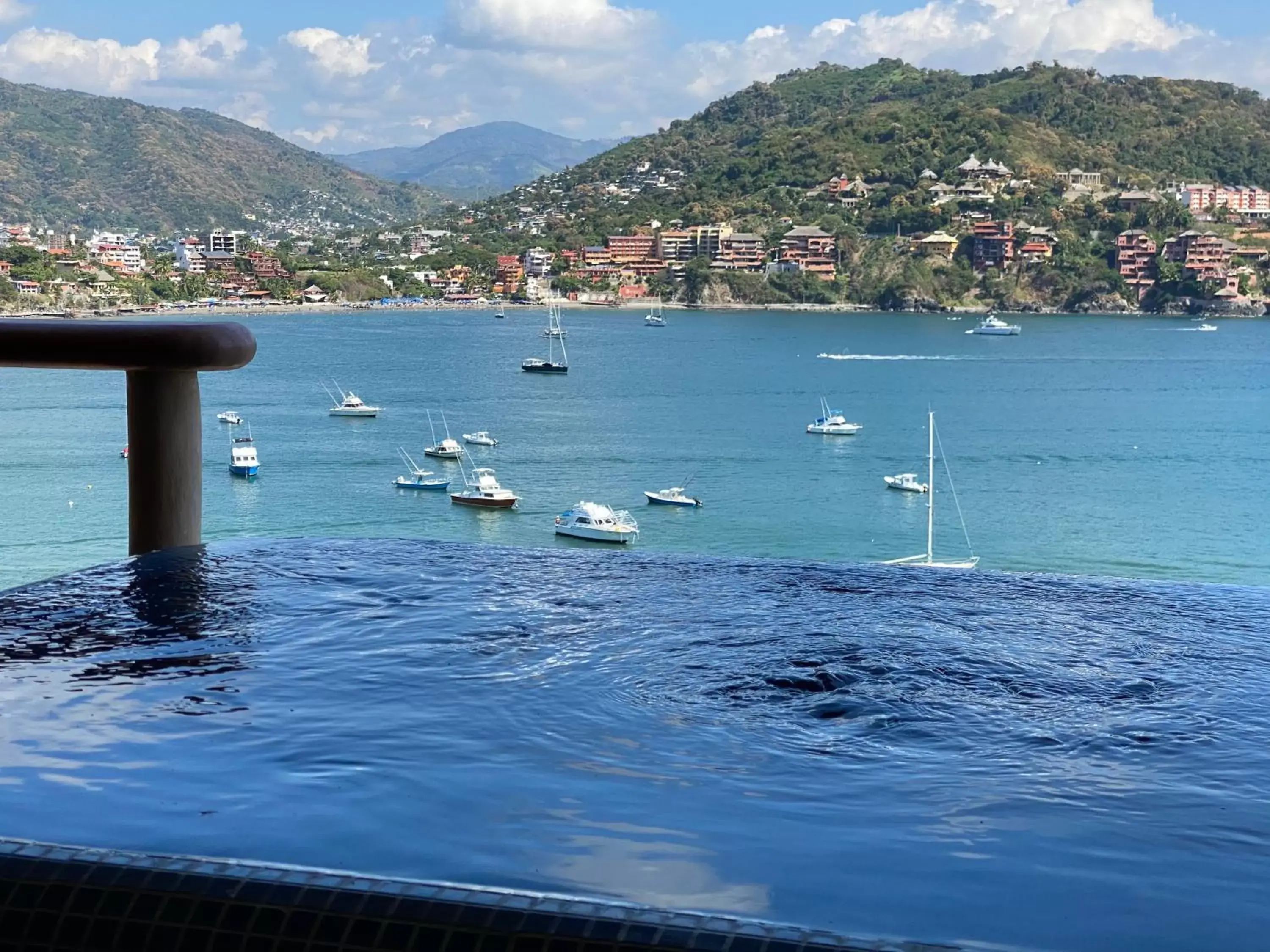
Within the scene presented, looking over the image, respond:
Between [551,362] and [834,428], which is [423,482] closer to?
[834,428]

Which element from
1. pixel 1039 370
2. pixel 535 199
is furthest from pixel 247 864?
pixel 535 199

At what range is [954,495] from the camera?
1239 inches

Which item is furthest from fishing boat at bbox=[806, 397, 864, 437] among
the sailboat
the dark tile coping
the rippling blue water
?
the dark tile coping

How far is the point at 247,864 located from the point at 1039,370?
62945mm

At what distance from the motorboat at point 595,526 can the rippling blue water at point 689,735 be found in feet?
72.5

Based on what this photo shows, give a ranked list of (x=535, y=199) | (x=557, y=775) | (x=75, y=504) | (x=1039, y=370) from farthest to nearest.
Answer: (x=535, y=199)
(x=1039, y=370)
(x=75, y=504)
(x=557, y=775)

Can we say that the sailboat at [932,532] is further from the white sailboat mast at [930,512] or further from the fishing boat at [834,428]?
the fishing boat at [834,428]

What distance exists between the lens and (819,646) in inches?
113

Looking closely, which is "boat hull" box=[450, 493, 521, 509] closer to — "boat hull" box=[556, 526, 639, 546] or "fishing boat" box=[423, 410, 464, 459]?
"boat hull" box=[556, 526, 639, 546]

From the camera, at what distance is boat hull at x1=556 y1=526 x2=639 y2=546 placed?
25750 millimetres

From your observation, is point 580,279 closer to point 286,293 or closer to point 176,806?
point 286,293

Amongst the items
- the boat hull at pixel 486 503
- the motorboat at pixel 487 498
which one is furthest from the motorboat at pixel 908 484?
the boat hull at pixel 486 503

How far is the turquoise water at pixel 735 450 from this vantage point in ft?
89.7

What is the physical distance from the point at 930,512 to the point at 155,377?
21166 millimetres
